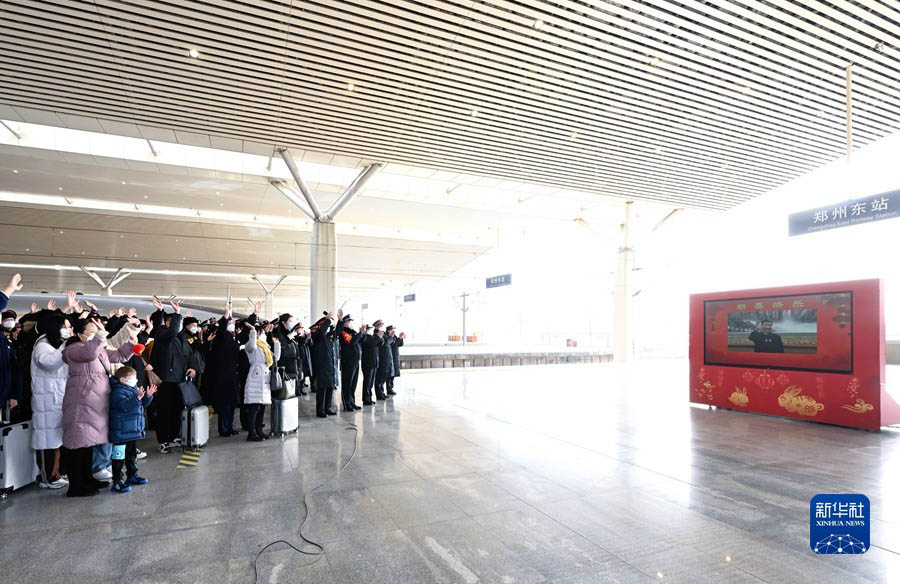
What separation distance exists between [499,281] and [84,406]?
24.9 m

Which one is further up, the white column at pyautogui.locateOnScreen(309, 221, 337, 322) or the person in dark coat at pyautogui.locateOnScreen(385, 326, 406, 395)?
the white column at pyautogui.locateOnScreen(309, 221, 337, 322)

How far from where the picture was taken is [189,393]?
6160 mm

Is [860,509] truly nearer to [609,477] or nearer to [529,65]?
[609,477]

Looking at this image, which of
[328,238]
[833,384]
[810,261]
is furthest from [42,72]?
[810,261]

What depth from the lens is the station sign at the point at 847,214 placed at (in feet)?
36.0

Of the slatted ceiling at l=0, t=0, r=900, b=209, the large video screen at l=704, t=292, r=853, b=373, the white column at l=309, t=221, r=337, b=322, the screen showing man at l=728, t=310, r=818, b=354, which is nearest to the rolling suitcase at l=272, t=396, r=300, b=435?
the slatted ceiling at l=0, t=0, r=900, b=209

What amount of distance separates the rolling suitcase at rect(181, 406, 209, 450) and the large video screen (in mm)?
8695

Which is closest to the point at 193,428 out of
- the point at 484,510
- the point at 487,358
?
the point at 484,510

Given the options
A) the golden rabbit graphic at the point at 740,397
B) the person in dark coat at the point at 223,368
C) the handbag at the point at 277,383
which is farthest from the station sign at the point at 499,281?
the person in dark coat at the point at 223,368

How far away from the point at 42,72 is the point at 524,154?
956 centimetres

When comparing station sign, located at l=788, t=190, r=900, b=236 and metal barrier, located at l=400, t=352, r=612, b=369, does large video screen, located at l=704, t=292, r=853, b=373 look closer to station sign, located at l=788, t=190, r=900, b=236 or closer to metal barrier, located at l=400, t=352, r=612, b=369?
station sign, located at l=788, t=190, r=900, b=236

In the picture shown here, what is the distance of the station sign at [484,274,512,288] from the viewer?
28.1 metres

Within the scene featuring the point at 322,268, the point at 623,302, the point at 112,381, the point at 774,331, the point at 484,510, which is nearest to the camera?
the point at 484,510

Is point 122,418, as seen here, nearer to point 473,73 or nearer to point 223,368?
point 223,368
